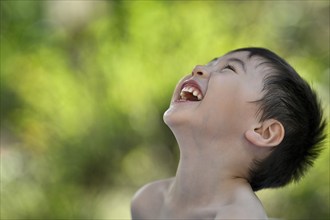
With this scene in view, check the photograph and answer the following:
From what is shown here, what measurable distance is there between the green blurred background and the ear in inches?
50.4

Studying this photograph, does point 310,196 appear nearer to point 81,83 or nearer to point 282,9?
point 282,9

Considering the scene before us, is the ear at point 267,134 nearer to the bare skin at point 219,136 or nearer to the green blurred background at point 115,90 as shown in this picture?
the bare skin at point 219,136

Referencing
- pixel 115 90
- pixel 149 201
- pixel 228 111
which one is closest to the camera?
pixel 228 111

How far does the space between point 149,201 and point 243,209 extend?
276 millimetres

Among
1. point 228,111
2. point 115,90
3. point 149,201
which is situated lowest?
point 115,90

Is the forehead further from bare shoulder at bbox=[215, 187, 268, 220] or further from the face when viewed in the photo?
bare shoulder at bbox=[215, 187, 268, 220]

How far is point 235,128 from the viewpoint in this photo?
3.84 ft

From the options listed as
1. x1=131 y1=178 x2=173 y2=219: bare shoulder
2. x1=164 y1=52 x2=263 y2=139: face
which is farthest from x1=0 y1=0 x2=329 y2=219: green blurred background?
x1=164 y1=52 x2=263 y2=139: face

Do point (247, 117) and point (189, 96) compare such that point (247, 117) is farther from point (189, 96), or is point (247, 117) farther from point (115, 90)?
point (115, 90)

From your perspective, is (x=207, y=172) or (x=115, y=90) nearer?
(x=207, y=172)

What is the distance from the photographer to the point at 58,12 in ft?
10.1

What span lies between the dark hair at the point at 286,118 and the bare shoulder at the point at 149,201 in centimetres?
18

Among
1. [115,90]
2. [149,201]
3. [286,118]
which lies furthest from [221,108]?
[115,90]

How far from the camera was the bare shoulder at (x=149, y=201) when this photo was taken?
1286 millimetres
